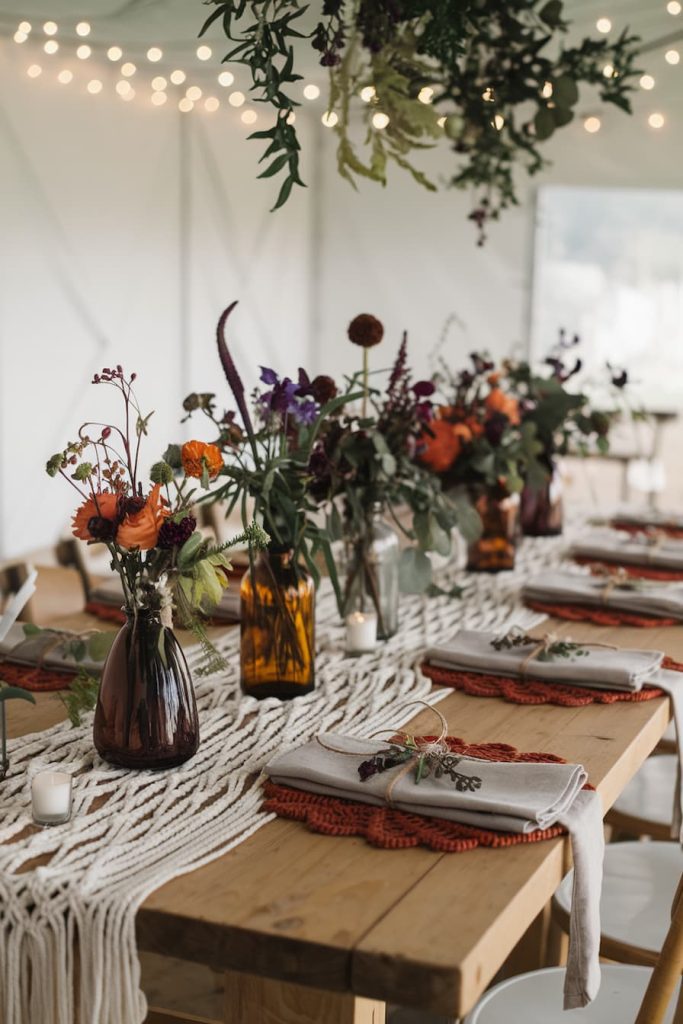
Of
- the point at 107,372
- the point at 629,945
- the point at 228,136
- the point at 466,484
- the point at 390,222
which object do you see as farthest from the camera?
the point at 390,222

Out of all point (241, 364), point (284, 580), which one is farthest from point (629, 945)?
point (241, 364)

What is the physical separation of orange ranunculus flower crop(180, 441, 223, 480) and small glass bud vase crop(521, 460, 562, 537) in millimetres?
1785

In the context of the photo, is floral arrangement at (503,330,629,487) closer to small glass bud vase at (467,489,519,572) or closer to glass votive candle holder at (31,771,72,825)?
small glass bud vase at (467,489,519,572)

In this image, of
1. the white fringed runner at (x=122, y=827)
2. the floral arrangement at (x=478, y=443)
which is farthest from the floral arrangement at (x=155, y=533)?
the floral arrangement at (x=478, y=443)

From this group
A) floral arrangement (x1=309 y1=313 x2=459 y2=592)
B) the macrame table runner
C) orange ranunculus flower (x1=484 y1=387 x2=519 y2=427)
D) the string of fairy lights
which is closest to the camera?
the macrame table runner

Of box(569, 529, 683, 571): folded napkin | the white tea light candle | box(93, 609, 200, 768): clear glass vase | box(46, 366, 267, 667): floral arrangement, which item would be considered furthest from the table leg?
box(569, 529, 683, 571): folded napkin

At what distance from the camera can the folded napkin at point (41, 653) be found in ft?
6.16

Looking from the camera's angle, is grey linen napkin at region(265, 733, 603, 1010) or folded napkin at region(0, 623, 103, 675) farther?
folded napkin at region(0, 623, 103, 675)

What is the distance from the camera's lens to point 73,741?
1574 mm

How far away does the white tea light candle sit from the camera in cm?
203

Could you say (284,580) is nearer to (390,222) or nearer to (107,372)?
(107,372)

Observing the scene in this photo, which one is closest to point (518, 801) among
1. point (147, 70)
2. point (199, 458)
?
point (199, 458)

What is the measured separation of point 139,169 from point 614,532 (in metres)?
3.98

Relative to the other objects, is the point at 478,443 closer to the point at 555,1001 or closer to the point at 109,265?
the point at 555,1001
